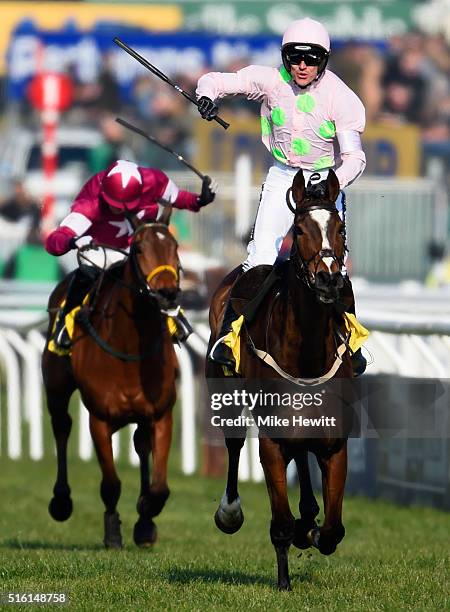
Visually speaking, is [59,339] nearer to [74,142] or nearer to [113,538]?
[113,538]

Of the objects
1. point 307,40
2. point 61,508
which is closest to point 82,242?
point 61,508

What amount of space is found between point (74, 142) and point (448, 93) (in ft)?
19.0

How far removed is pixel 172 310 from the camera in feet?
31.9

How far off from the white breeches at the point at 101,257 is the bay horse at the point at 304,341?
2.30 meters

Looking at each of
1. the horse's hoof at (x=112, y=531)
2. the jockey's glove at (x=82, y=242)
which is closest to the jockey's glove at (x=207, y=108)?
the jockey's glove at (x=82, y=242)

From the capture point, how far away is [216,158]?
22.3 meters

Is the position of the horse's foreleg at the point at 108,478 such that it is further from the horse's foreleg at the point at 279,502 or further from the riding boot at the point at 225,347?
the horse's foreleg at the point at 279,502

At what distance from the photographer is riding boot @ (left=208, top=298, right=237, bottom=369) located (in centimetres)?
894

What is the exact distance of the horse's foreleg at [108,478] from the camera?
416 inches

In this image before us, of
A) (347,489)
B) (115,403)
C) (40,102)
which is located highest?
(40,102)

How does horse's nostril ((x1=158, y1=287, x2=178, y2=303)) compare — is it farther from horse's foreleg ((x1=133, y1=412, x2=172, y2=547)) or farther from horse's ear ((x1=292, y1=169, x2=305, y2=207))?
horse's ear ((x1=292, y1=169, x2=305, y2=207))

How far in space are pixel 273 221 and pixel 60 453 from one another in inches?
111

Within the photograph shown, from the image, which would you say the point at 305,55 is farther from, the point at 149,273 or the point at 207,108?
the point at 149,273

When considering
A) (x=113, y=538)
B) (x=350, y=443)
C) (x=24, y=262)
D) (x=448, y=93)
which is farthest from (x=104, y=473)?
(x=448, y=93)
